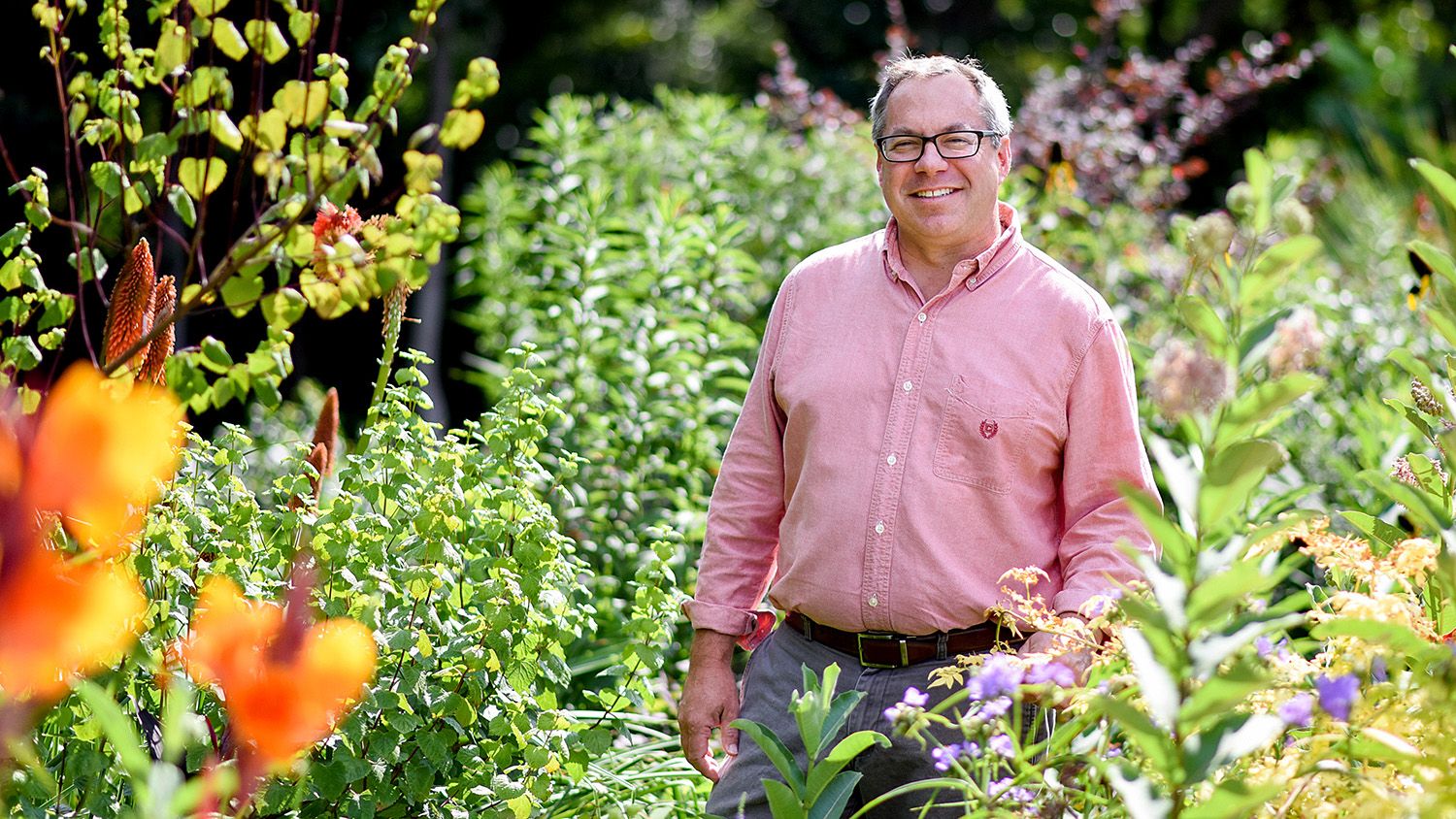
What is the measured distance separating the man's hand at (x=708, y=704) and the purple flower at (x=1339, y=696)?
4.14 feet

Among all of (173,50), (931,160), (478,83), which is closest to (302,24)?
(173,50)

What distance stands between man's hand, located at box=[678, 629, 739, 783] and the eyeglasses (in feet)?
2.93

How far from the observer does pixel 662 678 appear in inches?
132

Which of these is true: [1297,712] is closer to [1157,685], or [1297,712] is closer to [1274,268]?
[1157,685]

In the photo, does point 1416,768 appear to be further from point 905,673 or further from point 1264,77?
point 1264,77

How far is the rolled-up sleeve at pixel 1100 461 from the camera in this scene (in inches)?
85.6

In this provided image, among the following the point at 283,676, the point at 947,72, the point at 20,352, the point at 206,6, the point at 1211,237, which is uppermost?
the point at 206,6

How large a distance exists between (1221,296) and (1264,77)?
16.7ft

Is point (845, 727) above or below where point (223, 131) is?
below

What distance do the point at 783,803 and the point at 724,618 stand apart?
0.78m

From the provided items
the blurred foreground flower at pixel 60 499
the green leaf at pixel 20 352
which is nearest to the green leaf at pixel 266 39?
the green leaf at pixel 20 352

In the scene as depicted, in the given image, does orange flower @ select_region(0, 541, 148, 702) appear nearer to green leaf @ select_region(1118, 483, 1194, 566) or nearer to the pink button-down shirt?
green leaf @ select_region(1118, 483, 1194, 566)

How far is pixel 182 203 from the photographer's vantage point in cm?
197

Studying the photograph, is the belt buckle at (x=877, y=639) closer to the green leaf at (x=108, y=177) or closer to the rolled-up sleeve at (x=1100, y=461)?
the rolled-up sleeve at (x=1100, y=461)
